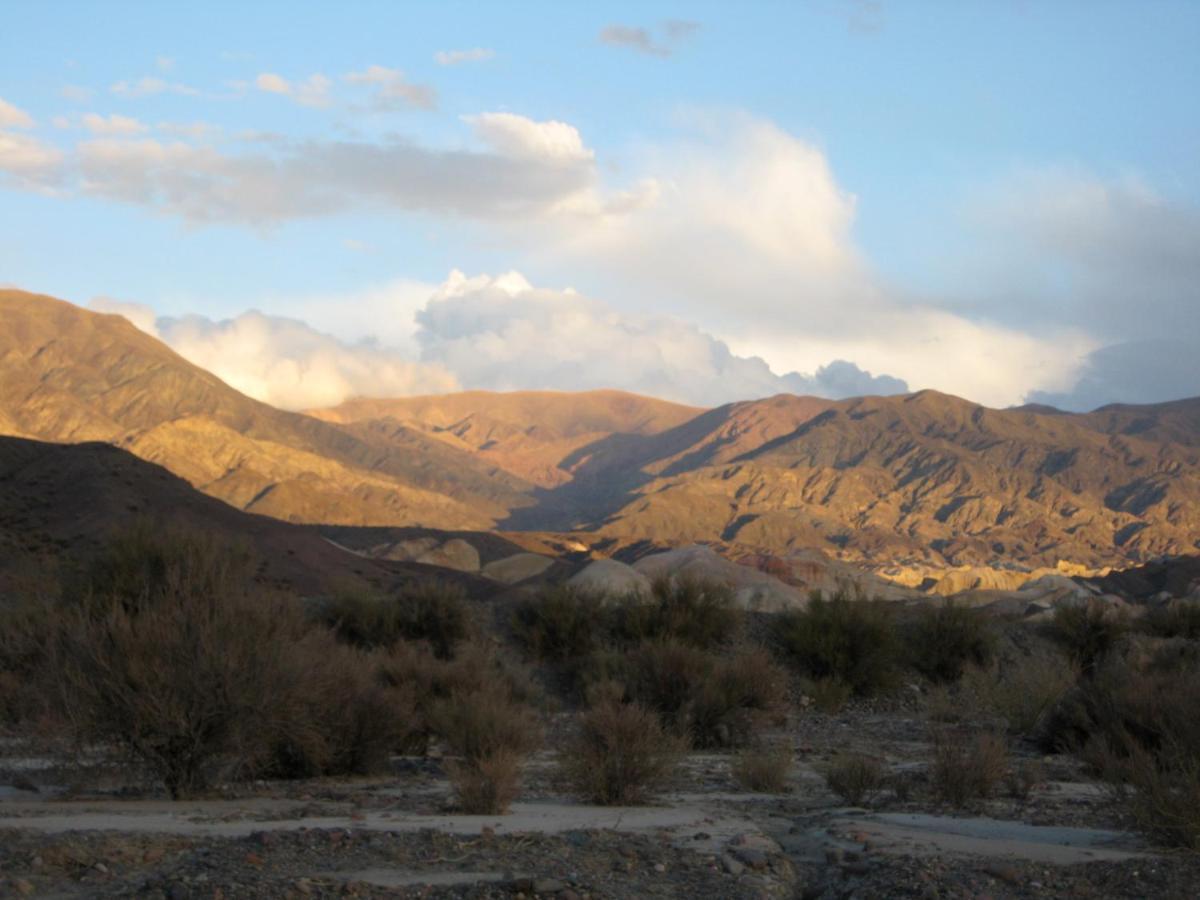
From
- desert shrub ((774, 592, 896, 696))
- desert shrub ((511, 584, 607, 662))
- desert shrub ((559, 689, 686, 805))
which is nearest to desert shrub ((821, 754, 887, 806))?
desert shrub ((559, 689, 686, 805))

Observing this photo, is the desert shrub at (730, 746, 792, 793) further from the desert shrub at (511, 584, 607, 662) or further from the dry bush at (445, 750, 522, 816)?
the desert shrub at (511, 584, 607, 662)

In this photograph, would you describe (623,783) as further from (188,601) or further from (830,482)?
(830,482)

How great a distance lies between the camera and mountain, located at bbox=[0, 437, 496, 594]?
47844mm

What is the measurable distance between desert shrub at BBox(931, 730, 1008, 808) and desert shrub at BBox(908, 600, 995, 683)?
1676 cm

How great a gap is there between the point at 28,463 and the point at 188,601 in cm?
4944

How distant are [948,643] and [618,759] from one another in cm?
1904

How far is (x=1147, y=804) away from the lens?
33.8 feet

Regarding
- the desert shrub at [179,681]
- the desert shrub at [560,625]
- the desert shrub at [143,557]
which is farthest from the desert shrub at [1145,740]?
the desert shrub at [560,625]

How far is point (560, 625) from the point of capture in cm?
3075

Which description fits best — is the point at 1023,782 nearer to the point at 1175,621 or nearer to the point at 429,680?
the point at 429,680

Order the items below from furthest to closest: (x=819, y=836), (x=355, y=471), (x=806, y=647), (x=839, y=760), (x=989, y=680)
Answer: (x=355, y=471)
(x=806, y=647)
(x=989, y=680)
(x=839, y=760)
(x=819, y=836)

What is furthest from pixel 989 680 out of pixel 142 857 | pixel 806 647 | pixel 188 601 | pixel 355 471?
pixel 355 471

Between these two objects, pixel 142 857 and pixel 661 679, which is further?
pixel 661 679

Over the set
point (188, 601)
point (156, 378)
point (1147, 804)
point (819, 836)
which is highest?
point (156, 378)
